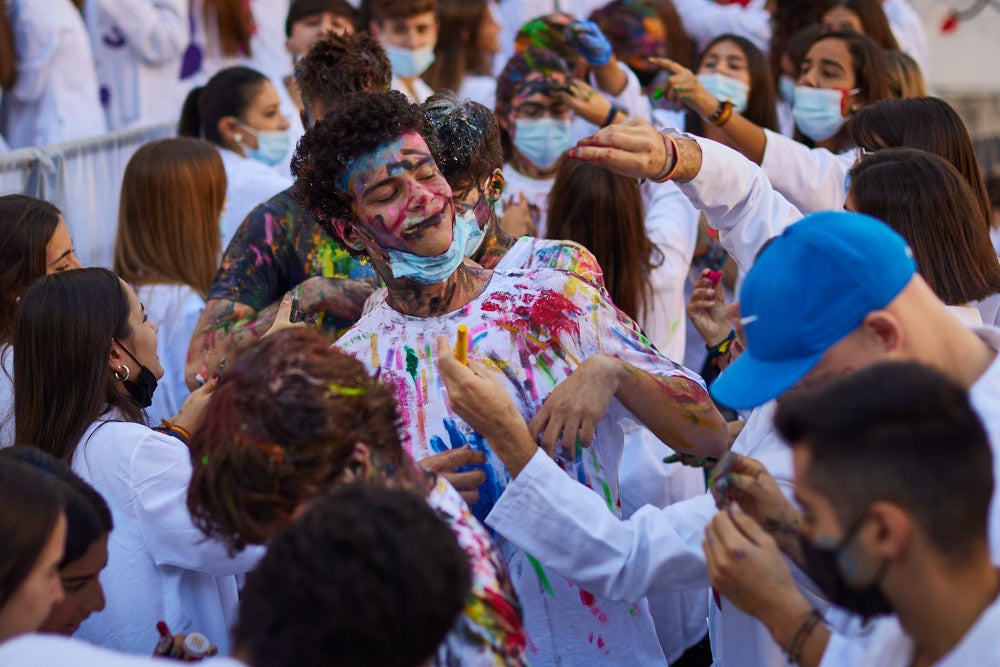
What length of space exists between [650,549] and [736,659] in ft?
1.34

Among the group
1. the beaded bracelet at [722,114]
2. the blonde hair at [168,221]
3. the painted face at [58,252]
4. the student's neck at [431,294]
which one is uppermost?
the beaded bracelet at [722,114]

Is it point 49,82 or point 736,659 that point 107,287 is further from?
point 49,82

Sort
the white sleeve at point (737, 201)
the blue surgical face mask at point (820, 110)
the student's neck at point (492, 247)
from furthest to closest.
Result: 1. the blue surgical face mask at point (820, 110)
2. the student's neck at point (492, 247)
3. the white sleeve at point (737, 201)

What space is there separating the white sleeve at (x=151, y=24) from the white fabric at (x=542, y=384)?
548 centimetres

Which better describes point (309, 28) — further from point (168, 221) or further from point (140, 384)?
point (140, 384)

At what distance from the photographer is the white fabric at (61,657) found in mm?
1662

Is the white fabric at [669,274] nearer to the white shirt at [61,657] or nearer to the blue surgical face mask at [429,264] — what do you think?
the blue surgical face mask at [429,264]

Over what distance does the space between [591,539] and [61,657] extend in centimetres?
114

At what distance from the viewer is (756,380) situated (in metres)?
2.24

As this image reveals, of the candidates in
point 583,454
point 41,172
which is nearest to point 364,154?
point 583,454

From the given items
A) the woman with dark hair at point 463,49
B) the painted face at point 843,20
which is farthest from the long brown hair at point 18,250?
the painted face at point 843,20

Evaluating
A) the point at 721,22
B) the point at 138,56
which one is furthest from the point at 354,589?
the point at 721,22

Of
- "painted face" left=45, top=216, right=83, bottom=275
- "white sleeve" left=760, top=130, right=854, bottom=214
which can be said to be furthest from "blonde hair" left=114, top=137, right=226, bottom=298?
"white sleeve" left=760, top=130, right=854, bottom=214

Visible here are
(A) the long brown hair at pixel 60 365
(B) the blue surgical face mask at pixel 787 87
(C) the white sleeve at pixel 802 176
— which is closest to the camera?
(A) the long brown hair at pixel 60 365
